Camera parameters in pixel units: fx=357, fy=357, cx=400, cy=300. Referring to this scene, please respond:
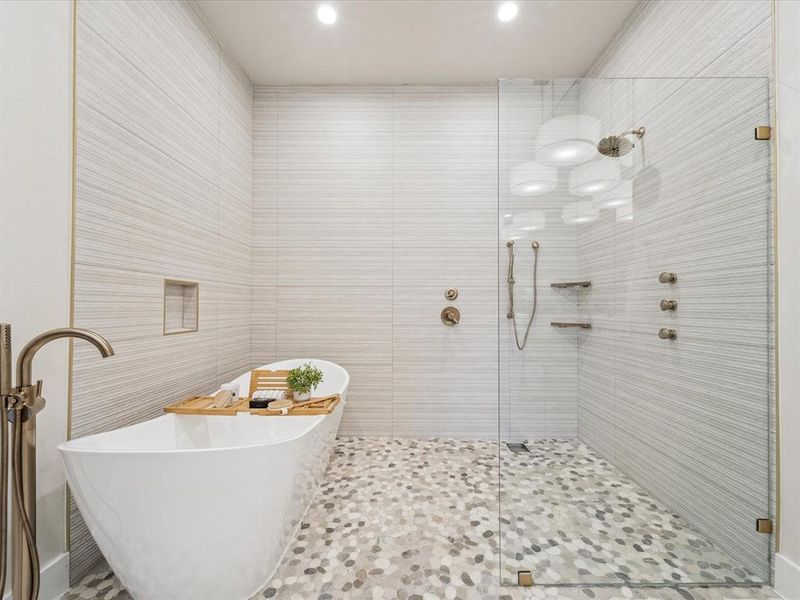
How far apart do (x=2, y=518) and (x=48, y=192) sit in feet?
3.44

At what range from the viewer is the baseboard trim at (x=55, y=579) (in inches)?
48.7

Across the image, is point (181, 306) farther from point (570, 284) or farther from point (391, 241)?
point (570, 284)

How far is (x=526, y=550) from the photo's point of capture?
4.74 feet

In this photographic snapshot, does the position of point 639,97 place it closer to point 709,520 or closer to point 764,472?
point 764,472

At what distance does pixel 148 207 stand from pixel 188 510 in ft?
4.55

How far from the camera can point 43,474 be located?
126cm

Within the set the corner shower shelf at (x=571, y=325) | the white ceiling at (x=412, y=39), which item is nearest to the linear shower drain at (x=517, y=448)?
the corner shower shelf at (x=571, y=325)

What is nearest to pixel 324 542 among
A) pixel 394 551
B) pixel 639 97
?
pixel 394 551

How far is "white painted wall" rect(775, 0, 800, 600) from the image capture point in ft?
4.28

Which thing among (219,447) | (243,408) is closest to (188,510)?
(219,447)

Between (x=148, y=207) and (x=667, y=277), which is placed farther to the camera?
(x=148, y=207)

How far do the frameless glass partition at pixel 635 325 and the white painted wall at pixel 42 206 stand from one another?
5.57ft

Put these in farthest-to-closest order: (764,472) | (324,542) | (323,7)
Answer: (323,7)
(324,542)
(764,472)

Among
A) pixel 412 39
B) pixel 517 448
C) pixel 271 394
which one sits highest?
pixel 412 39
